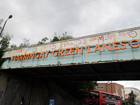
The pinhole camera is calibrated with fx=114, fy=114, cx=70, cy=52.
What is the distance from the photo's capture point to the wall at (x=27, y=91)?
17.6 meters

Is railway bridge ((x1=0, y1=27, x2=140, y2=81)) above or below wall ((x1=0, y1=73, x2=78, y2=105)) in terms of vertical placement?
above

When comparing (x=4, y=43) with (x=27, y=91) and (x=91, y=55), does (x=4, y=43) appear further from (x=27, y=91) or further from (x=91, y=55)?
(x=91, y=55)

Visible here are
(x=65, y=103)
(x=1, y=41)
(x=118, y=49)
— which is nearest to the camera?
(x=118, y=49)

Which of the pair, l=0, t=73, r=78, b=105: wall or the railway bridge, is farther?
l=0, t=73, r=78, b=105: wall

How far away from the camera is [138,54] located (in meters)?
10.8

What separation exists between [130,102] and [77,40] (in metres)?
51.2

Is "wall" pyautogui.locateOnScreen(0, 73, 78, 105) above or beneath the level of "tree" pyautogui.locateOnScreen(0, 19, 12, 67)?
beneath

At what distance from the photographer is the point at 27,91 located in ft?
69.1

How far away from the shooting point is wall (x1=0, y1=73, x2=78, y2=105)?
692 inches

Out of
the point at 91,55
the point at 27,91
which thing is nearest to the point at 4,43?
the point at 27,91

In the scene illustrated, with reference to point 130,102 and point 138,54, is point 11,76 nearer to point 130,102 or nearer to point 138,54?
point 138,54

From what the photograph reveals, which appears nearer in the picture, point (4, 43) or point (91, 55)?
point (91, 55)

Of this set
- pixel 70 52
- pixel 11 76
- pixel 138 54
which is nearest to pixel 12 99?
pixel 11 76

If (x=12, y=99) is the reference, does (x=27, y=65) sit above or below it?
above
